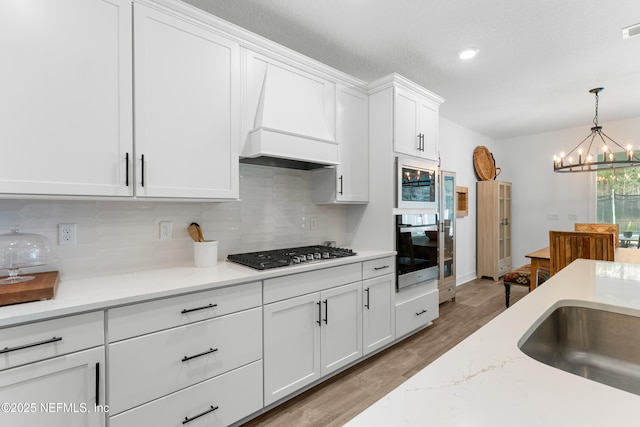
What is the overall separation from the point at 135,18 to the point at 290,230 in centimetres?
177

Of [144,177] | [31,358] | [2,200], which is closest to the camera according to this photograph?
[31,358]

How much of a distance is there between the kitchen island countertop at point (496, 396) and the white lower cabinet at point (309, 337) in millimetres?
1313

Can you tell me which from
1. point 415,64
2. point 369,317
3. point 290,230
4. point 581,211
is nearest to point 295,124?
point 290,230

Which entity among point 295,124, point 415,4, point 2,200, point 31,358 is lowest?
point 31,358

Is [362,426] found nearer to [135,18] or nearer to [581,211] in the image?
[135,18]

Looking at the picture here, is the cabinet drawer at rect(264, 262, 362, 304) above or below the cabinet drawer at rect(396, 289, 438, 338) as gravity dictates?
above

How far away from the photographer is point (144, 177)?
164 centimetres

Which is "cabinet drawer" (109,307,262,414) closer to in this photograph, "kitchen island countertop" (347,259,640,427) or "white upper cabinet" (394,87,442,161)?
"kitchen island countertop" (347,259,640,427)

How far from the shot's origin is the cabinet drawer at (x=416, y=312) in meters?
2.80

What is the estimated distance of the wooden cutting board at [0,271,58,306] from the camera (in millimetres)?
1206

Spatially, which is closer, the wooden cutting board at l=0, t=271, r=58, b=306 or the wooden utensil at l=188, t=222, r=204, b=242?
Result: the wooden cutting board at l=0, t=271, r=58, b=306

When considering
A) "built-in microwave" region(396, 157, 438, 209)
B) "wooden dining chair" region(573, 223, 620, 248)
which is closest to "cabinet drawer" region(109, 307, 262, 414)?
"built-in microwave" region(396, 157, 438, 209)

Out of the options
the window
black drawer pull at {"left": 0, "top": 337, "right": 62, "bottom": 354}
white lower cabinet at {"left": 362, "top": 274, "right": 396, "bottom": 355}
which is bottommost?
white lower cabinet at {"left": 362, "top": 274, "right": 396, "bottom": 355}

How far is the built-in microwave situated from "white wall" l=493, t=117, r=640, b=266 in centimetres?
350
